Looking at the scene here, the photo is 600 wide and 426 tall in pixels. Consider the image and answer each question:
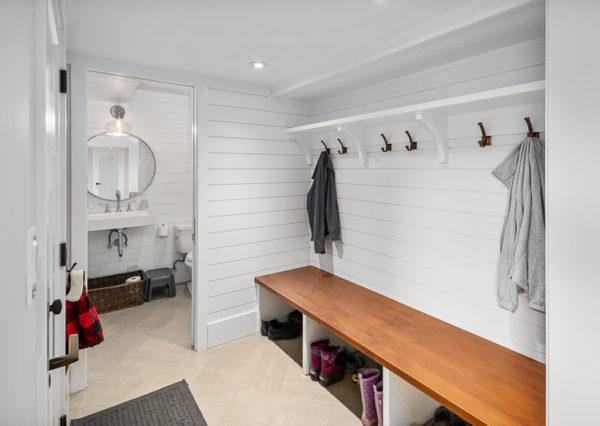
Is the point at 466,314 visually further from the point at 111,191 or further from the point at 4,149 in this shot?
the point at 111,191

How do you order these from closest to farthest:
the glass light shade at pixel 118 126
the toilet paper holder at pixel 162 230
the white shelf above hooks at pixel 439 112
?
the white shelf above hooks at pixel 439 112 → the glass light shade at pixel 118 126 → the toilet paper holder at pixel 162 230

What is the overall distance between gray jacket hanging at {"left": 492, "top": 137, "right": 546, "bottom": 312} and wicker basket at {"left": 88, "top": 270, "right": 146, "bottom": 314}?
3.69 m

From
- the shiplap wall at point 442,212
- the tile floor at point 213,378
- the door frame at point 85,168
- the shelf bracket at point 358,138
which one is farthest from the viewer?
the shelf bracket at point 358,138

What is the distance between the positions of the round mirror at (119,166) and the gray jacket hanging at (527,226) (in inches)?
158

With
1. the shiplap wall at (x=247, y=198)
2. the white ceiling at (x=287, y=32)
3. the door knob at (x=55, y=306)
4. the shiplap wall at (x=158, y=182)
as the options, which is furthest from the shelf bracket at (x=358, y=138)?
the shiplap wall at (x=158, y=182)

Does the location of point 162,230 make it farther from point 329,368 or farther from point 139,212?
point 329,368

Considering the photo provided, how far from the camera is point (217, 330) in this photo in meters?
3.01

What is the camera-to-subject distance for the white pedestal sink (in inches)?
146

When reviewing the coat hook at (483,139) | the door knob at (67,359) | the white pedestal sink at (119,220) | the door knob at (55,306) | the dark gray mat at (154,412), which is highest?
the coat hook at (483,139)

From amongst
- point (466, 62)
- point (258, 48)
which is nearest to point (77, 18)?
point (258, 48)

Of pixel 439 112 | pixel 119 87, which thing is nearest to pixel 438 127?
pixel 439 112

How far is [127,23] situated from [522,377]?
2760 millimetres

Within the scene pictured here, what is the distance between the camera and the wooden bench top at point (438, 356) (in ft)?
4.89

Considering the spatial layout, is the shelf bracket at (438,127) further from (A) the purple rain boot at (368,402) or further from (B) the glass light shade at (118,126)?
(B) the glass light shade at (118,126)
